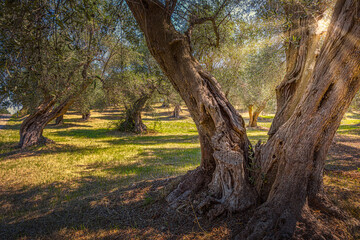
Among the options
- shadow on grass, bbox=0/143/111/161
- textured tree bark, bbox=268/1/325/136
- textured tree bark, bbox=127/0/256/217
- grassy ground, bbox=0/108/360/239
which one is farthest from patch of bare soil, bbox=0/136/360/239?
shadow on grass, bbox=0/143/111/161

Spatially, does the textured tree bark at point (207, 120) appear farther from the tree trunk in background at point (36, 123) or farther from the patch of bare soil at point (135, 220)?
the tree trunk in background at point (36, 123)

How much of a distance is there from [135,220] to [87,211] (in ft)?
4.30

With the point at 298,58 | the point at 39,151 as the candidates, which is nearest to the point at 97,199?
the point at 298,58

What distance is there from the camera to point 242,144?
3.86 metres

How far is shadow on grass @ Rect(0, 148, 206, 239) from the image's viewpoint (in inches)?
138

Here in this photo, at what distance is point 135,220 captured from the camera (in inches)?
146

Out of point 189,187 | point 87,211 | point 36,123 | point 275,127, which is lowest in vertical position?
point 87,211

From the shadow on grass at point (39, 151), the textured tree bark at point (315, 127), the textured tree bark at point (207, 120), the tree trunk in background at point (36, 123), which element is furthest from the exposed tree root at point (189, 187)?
the tree trunk in background at point (36, 123)

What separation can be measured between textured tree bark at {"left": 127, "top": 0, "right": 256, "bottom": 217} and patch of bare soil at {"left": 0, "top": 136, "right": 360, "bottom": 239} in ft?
1.02

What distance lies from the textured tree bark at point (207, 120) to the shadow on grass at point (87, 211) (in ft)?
1.68

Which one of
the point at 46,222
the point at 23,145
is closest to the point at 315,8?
the point at 46,222

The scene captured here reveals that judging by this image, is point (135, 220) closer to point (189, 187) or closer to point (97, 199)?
point (189, 187)

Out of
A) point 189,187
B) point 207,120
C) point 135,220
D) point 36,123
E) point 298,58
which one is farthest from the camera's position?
point 36,123

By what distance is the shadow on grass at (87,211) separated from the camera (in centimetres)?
352
